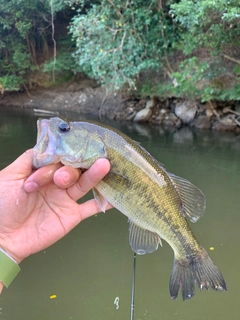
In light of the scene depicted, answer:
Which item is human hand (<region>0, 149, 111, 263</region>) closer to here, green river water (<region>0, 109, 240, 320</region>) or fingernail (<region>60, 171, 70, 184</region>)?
fingernail (<region>60, 171, 70, 184</region>)

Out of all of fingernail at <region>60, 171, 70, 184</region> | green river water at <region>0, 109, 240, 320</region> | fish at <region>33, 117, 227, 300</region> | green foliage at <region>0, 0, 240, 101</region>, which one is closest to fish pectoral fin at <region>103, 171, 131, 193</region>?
fish at <region>33, 117, 227, 300</region>

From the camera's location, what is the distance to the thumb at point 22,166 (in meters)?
1.84

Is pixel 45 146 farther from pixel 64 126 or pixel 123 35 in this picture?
pixel 123 35

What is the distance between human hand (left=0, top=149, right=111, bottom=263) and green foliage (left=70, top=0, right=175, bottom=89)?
9.73 m

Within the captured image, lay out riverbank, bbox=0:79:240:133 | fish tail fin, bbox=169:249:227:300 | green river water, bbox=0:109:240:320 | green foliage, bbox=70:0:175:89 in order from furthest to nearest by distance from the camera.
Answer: riverbank, bbox=0:79:240:133 < green foliage, bbox=70:0:175:89 < green river water, bbox=0:109:240:320 < fish tail fin, bbox=169:249:227:300

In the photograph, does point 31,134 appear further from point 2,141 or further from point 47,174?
point 47,174

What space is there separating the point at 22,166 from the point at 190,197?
3.42 ft

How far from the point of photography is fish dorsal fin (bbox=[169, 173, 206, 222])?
2.01 m

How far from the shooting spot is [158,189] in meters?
1.89

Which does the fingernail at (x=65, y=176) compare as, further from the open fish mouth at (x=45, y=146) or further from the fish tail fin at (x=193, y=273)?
the fish tail fin at (x=193, y=273)

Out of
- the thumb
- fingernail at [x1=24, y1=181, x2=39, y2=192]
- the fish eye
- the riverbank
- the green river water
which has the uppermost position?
the fish eye

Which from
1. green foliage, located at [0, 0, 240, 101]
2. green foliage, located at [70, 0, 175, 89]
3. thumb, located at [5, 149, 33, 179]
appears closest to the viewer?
thumb, located at [5, 149, 33, 179]

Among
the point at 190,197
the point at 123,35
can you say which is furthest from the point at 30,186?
the point at 123,35

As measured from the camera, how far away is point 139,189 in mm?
1872
